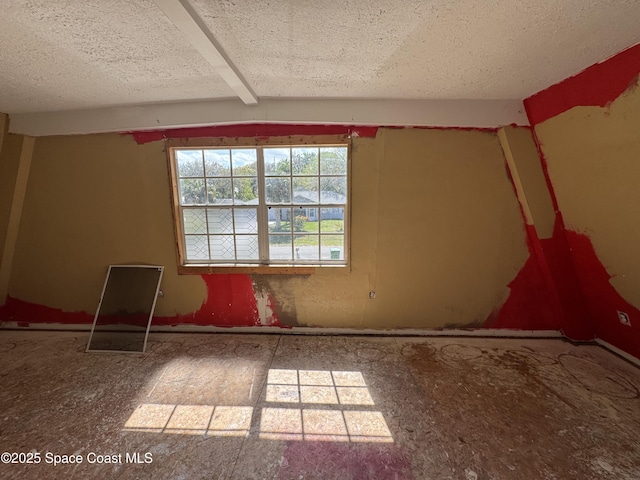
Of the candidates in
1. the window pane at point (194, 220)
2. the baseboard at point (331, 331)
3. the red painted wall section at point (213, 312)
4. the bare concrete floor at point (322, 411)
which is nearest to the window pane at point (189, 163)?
the window pane at point (194, 220)

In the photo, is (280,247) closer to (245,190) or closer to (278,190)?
(278,190)

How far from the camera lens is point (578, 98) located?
187cm

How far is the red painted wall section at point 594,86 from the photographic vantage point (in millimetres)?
1553

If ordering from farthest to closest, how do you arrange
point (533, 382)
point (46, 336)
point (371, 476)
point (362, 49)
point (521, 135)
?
1. point (46, 336)
2. point (521, 135)
3. point (533, 382)
4. point (362, 49)
5. point (371, 476)

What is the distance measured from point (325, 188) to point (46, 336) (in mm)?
3568

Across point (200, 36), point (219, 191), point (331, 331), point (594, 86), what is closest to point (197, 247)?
point (219, 191)

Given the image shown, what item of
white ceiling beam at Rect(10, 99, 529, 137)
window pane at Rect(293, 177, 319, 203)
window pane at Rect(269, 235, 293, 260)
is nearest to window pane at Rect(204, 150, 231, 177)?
white ceiling beam at Rect(10, 99, 529, 137)

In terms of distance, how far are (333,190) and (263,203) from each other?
0.79 m

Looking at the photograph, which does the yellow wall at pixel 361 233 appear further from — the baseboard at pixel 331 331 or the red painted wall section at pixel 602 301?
the red painted wall section at pixel 602 301

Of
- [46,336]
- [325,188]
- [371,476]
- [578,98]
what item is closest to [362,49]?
[325,188]

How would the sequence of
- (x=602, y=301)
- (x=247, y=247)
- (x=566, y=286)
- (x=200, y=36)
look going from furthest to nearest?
1. (x=247, y=247)
2. (x=566, y=286)
3. (x=602, y=301)
4. (x=200, y=36)

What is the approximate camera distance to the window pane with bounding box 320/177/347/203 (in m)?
2.79

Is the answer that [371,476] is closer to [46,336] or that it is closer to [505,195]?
[505,195]

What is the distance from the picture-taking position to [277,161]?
9.14 feet
